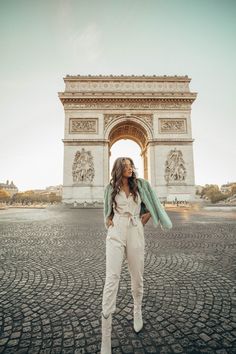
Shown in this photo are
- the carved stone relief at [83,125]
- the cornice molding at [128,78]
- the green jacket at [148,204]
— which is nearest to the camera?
the green jacket at [148,204]

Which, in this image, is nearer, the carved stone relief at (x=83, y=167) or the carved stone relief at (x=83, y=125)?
the carved stone relief at (x=83, y=167)

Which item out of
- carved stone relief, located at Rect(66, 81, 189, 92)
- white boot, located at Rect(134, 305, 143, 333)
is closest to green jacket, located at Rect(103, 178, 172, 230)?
white boot, located at Rect(134, 305, 143, 333)

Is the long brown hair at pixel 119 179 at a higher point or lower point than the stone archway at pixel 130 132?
lower

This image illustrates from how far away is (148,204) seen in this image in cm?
200

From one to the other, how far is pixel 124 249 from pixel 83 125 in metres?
24.5

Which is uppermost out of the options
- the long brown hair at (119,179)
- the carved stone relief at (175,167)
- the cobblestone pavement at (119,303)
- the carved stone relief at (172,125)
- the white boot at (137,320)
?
the carved stone relief at (172,125)

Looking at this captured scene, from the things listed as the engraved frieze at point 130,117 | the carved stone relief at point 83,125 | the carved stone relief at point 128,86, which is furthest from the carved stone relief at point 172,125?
the carved stone relief at point 83,125

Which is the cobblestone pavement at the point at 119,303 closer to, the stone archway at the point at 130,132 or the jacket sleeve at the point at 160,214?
the jacket sleeve at the point at 160,214

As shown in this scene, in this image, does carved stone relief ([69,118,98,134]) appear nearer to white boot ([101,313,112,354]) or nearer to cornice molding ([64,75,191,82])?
cornice molding ([64,75,191,82])

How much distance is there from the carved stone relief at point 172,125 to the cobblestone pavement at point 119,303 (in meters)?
22.0

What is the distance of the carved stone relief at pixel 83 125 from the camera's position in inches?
976

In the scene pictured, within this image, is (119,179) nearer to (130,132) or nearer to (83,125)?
(83,125)

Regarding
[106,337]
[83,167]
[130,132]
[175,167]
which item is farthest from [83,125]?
[106,337]

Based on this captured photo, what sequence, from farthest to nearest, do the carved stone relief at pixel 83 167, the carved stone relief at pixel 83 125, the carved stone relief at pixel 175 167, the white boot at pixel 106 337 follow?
the carved stone relief at pixel 83 125, the carved stone relief at pixel 175 167, the carved stone relief at pixel 83 167, the white boot at pixel 106 337
